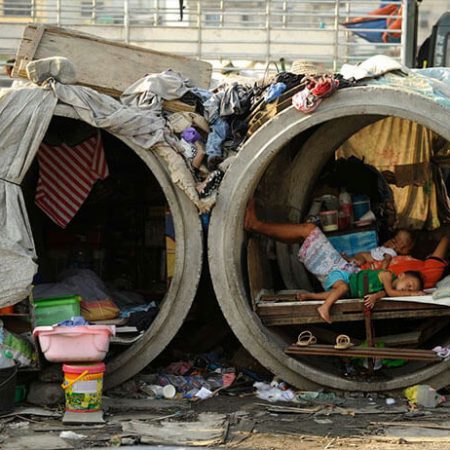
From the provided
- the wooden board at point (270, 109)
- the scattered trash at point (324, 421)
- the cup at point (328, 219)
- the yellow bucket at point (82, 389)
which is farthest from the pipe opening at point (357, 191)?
the yellow bucket at point (82, 389)

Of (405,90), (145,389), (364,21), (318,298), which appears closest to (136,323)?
(145,389)

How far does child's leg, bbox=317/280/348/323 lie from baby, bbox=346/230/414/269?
0.47m

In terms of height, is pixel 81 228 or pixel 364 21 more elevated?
pixel 364 21

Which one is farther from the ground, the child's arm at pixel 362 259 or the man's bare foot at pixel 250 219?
the man's bare foot at pixel 250 219

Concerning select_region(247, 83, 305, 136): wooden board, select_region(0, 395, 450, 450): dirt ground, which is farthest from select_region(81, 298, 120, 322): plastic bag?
select_region(247, 83, 305, 136): wooden board

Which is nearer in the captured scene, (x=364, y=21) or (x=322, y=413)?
(x=322, y=413)

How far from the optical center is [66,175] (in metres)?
10.2

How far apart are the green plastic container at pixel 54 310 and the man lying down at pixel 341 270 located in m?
1.60

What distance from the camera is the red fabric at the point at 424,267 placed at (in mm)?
9156

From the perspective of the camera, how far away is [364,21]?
18.5 metres

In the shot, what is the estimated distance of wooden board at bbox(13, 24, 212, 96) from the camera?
9508mm

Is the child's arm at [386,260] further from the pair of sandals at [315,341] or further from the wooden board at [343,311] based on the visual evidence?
the pair of sandals at [315,341]

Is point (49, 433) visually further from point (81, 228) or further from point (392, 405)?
point (81, 228)

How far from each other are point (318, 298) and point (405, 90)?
1857mm
